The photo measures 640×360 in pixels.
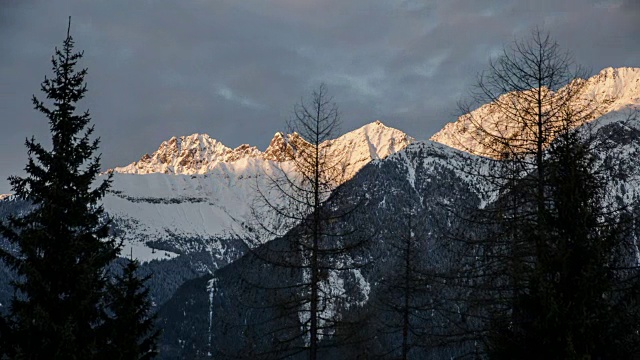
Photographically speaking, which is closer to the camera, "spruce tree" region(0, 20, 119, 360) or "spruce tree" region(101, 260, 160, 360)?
"spruce tree" region(0, 20, 119, 360)

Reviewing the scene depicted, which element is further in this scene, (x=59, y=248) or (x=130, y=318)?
(x=130, y=318)

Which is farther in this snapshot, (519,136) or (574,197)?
(519,136)

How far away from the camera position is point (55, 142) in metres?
16.3

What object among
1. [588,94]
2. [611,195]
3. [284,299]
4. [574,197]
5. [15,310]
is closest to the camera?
[574,197]

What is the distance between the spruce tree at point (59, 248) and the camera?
1412 centimetres

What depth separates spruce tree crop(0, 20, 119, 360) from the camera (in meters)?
14.1

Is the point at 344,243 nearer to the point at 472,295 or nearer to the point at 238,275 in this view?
the point at 238,275

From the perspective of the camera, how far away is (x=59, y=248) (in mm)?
15062

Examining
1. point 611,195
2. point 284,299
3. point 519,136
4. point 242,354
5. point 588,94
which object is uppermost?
point 588,94

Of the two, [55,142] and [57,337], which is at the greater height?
[55,142]

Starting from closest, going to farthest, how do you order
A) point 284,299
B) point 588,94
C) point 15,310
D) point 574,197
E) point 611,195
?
point 574,197 < point 611,195 < point 15,310 < point 588,94 < point 284,299

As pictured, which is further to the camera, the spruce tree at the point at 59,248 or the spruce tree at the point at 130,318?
the spruce tree at the point at 130,318

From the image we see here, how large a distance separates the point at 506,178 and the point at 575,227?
8.99 ft

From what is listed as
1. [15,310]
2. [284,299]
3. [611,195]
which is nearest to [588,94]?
[611,195]
